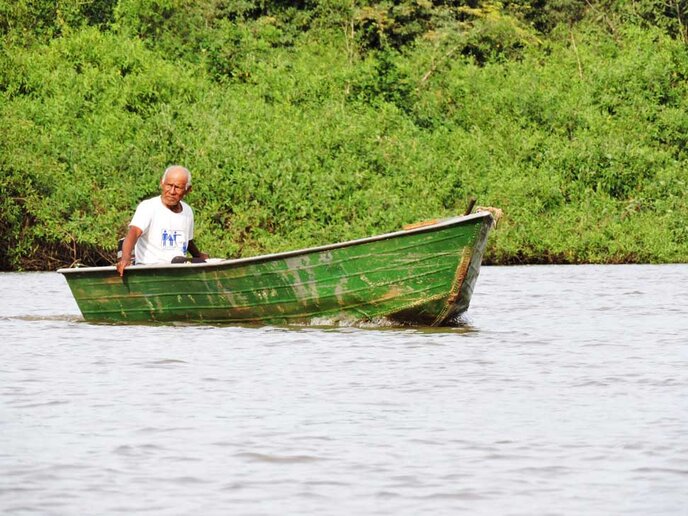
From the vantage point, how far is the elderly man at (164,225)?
12469mm

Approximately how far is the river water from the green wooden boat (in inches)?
8.7

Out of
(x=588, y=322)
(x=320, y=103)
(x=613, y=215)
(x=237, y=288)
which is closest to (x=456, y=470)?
(x=237, y=288)

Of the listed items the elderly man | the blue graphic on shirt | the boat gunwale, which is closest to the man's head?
the elderly man

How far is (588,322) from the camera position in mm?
13742

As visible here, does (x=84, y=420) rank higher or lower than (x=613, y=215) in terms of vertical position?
higher

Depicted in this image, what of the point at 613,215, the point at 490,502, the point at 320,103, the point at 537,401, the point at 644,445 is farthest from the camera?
the point at 320,103

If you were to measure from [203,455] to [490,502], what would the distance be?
4.97 feet

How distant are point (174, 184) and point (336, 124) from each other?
1323 cm

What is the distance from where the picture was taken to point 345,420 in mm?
7570

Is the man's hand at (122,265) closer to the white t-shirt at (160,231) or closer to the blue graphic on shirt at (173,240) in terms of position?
the white t-shirt at (160,231)

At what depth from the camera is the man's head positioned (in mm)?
12406

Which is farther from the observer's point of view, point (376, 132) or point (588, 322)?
point (376, 132)

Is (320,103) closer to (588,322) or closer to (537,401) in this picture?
(588,322)

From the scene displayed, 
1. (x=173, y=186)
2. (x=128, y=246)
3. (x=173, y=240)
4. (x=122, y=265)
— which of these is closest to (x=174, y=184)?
(x=173, y=186)
